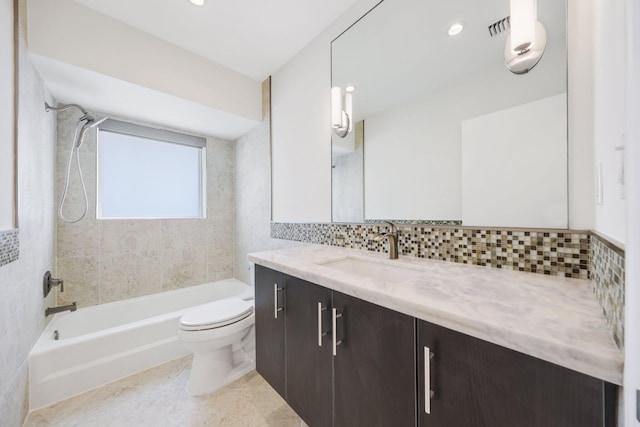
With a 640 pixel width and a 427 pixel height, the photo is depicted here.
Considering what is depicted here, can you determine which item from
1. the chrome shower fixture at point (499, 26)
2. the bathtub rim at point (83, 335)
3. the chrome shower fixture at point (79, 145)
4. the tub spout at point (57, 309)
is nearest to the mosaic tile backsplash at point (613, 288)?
the chrome shower fixture at point (499, 26)

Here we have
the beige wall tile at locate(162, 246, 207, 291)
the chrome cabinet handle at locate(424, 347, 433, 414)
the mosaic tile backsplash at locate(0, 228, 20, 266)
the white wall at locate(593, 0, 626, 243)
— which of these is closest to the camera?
the white wall at locate(593, 0, 626, 243)

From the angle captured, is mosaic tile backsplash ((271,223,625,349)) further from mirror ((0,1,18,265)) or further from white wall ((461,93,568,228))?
mirror ((0,1,18,265))

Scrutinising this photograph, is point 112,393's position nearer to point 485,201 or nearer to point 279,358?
point 279,358

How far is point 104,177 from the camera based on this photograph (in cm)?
223

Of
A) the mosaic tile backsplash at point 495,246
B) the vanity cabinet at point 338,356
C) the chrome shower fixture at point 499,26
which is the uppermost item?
the chrome shower fixture at point 499,26

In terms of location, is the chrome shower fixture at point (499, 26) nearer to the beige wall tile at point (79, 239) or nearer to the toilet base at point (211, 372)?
the toilet base at point (211, 372)

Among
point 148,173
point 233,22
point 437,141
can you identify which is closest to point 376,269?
point 437,141

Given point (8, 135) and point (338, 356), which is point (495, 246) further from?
point (8, 135)

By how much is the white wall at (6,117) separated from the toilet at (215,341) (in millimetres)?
1029

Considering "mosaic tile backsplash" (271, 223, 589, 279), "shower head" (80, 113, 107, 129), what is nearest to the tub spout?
"shower head" (80, 113, 107, 129)

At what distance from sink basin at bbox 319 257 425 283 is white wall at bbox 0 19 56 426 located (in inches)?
60.6

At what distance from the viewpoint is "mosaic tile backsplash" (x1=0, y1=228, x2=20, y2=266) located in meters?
1.06

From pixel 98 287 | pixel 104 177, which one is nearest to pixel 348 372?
pixel 98 287

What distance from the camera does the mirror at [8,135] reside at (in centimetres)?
110
